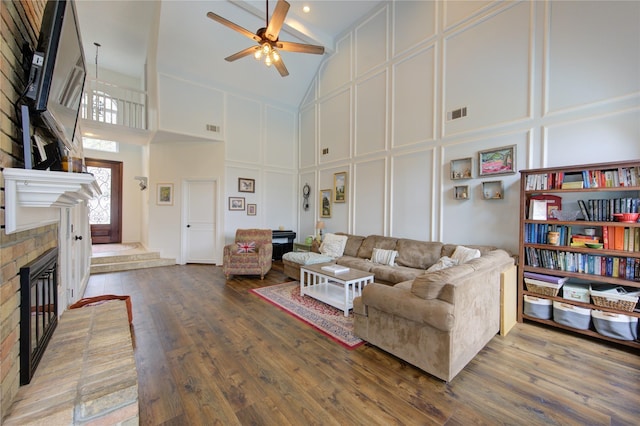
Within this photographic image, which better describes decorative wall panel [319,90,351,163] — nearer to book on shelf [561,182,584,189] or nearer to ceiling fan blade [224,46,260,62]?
ceiling fan blade [224,46,260,62]

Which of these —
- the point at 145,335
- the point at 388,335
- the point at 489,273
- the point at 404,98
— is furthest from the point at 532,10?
the point at 145,335

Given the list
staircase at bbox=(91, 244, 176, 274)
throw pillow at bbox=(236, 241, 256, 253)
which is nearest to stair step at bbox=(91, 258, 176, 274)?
staircase at bbox=(91, 244, 176, 274)

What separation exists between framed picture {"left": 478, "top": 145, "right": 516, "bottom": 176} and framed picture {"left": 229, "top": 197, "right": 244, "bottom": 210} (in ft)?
16.7

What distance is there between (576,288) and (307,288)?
314 centimetres

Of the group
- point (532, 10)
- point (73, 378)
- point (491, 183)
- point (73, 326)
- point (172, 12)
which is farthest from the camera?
point (172, 12)

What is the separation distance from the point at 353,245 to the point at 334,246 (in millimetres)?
384

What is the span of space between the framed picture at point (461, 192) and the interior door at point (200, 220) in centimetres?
517

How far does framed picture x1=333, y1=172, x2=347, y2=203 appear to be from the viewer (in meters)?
5.87

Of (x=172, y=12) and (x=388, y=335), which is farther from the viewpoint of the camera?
(x=172, y=12)

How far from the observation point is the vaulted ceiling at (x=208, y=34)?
4875mm

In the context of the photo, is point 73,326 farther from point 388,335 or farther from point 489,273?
point 489,273

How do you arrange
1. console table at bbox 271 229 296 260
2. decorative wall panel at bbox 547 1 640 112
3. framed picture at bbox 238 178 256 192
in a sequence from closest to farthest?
decorative wall panel at bbox 547 1 640 112, framed picture at bbox 238 178 256 192, console table at bbox 271 229 296 260

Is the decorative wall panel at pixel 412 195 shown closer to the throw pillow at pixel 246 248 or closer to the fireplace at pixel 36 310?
the throw pillow at pixel 246 248

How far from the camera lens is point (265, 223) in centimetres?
689
